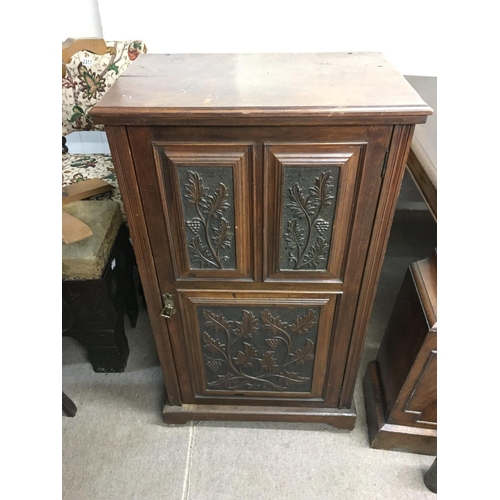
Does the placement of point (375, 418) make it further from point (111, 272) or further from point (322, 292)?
point (111, 272)

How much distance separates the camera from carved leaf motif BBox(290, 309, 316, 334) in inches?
40.1

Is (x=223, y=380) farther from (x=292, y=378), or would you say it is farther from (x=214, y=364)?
(x=292, y=378)

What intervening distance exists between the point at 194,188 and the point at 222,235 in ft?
0.41

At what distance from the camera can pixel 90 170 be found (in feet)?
5.36

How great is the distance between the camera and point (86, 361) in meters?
1.56

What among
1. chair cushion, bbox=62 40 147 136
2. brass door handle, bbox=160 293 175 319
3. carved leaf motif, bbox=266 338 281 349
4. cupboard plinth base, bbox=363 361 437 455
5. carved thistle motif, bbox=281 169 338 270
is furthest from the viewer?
chair cushion, bbox=62 40 147 136

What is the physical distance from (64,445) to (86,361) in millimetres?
339

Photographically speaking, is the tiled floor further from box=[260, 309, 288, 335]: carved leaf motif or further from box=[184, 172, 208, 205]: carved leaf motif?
box=[184, 172, 208, 205]: carved leaf motif

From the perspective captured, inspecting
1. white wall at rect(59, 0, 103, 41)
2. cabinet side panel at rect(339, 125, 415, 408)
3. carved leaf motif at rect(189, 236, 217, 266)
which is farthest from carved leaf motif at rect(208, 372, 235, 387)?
white wall at rect(59, 0, 103, 41)

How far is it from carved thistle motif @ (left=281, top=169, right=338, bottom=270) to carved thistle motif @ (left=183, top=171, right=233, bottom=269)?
0.43 ft

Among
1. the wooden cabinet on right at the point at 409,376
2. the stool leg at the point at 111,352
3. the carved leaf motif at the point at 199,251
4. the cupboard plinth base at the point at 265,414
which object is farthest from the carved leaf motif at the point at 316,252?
the stool leg at the point at 111,352

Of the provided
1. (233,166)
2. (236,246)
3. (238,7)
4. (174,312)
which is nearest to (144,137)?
(233,166)

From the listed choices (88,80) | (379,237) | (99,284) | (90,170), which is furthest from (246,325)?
(88,80)

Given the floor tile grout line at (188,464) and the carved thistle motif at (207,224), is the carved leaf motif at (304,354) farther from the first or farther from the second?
the floor tile grout line at (188,464)
